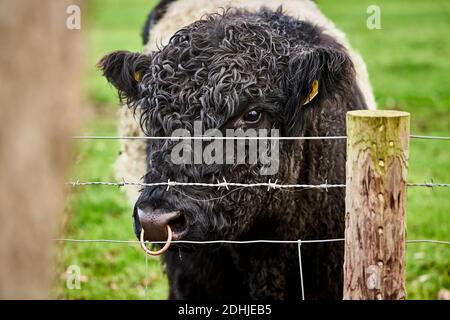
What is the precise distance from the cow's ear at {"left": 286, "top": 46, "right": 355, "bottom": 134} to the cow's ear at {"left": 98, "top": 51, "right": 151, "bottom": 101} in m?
1.04

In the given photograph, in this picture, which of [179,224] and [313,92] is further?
[313,92]

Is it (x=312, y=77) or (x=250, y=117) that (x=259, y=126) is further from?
(x=312, y=77)

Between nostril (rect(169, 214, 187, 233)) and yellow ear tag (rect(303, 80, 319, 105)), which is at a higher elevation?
yellow ear tag (rect(303, 80, 319, 105))

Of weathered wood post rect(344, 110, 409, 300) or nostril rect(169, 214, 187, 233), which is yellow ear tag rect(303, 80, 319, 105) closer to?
weathered wood post rect(344, 110, 409, 300)

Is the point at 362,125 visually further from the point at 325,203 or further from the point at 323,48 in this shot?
the point at 325,203

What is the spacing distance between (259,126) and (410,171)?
651 centimetres

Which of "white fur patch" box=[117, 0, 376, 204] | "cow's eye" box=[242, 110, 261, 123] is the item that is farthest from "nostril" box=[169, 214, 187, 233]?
"white fur patch" box=[117, 0, 376, 204]

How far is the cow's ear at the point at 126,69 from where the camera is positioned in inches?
189

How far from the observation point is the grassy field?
21.7ft

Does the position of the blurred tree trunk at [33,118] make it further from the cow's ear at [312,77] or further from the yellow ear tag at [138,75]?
the yellow ear tag at [138,75]

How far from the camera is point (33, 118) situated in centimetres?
175

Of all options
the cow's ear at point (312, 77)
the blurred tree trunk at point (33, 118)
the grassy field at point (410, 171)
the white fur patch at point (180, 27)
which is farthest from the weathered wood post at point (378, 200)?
the white fur patch at point (180, 27)

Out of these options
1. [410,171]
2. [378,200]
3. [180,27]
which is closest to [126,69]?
[180,27]

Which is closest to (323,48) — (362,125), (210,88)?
(210,88)
